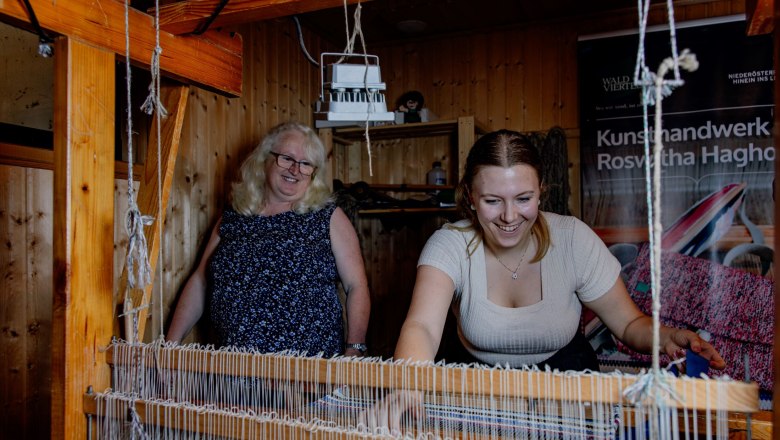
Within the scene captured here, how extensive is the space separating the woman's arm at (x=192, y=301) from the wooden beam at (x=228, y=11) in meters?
1.03

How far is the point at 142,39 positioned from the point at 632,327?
134 centimetres

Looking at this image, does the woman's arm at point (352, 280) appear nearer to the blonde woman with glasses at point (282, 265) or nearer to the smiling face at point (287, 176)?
the blonde woman with glasses at point (282, 265)

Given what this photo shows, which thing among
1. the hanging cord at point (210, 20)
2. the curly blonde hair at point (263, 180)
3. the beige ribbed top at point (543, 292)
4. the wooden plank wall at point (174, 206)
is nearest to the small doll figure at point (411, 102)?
the wooden plank wall at point (174, 206)

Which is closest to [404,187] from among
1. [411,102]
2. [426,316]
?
[411,102]

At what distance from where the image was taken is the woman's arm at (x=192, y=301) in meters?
2.14

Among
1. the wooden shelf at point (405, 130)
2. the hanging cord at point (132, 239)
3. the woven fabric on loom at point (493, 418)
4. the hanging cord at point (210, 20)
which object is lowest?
the woven fabric on loom at point (493, 418)

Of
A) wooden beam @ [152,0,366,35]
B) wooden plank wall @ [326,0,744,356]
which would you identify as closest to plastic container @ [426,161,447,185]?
wooden plank wall @ [326,0,744,356]

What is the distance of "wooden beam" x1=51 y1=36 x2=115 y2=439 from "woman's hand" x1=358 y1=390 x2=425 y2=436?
1.88 ft

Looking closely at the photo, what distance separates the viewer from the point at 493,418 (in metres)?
0.89

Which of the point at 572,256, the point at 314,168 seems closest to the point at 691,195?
the point at 572,256

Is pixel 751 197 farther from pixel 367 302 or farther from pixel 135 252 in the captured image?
pixel 135 252

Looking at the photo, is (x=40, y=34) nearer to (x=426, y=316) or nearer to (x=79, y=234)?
(x=79, y=234)

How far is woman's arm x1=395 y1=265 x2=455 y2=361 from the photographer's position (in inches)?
50.7

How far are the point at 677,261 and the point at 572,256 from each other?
64.3 inches
